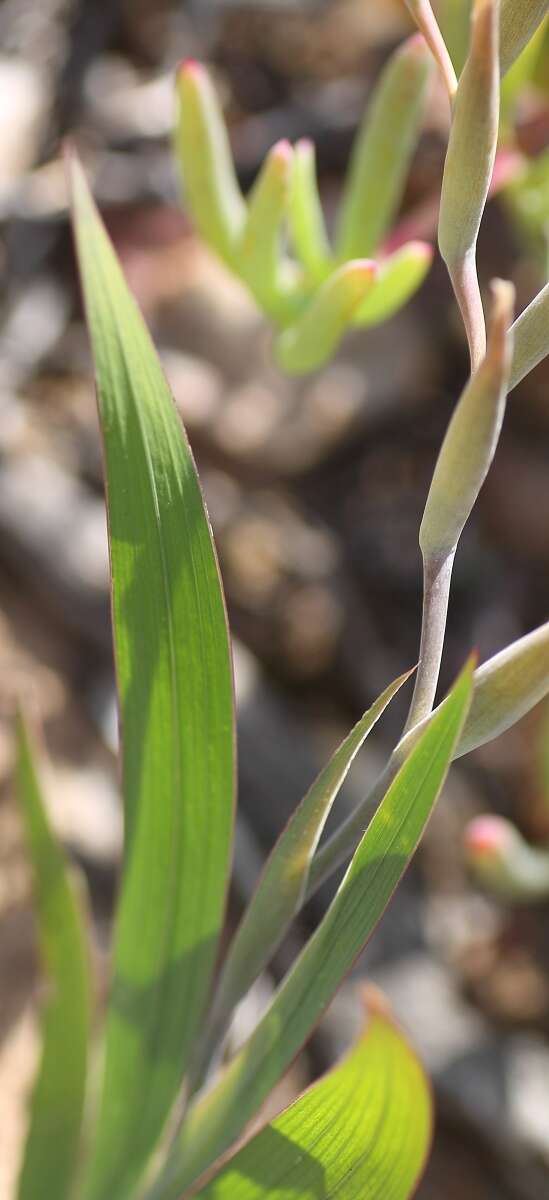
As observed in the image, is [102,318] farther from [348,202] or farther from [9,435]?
[9,435]

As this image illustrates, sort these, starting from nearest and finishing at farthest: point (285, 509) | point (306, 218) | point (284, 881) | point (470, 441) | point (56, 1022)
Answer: point (470, 441) → point (284, 881) → point (56, 1022) → point (306, 218) → point (285, 509)

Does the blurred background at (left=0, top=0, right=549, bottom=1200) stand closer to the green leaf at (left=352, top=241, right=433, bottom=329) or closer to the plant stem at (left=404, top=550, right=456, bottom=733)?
the green leaf at (left=352, top=241, right=433, bottom=329)

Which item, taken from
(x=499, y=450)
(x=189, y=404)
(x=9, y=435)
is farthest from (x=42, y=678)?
(x=499, y=450)

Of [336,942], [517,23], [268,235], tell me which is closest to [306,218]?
[268,235]

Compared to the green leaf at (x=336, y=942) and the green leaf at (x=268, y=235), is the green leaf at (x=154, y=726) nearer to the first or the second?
the green leaf at (x=336, y=942)

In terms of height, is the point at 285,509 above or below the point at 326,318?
below

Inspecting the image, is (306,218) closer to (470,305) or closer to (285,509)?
(470,305)

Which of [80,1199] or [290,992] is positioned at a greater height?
[290,992]
